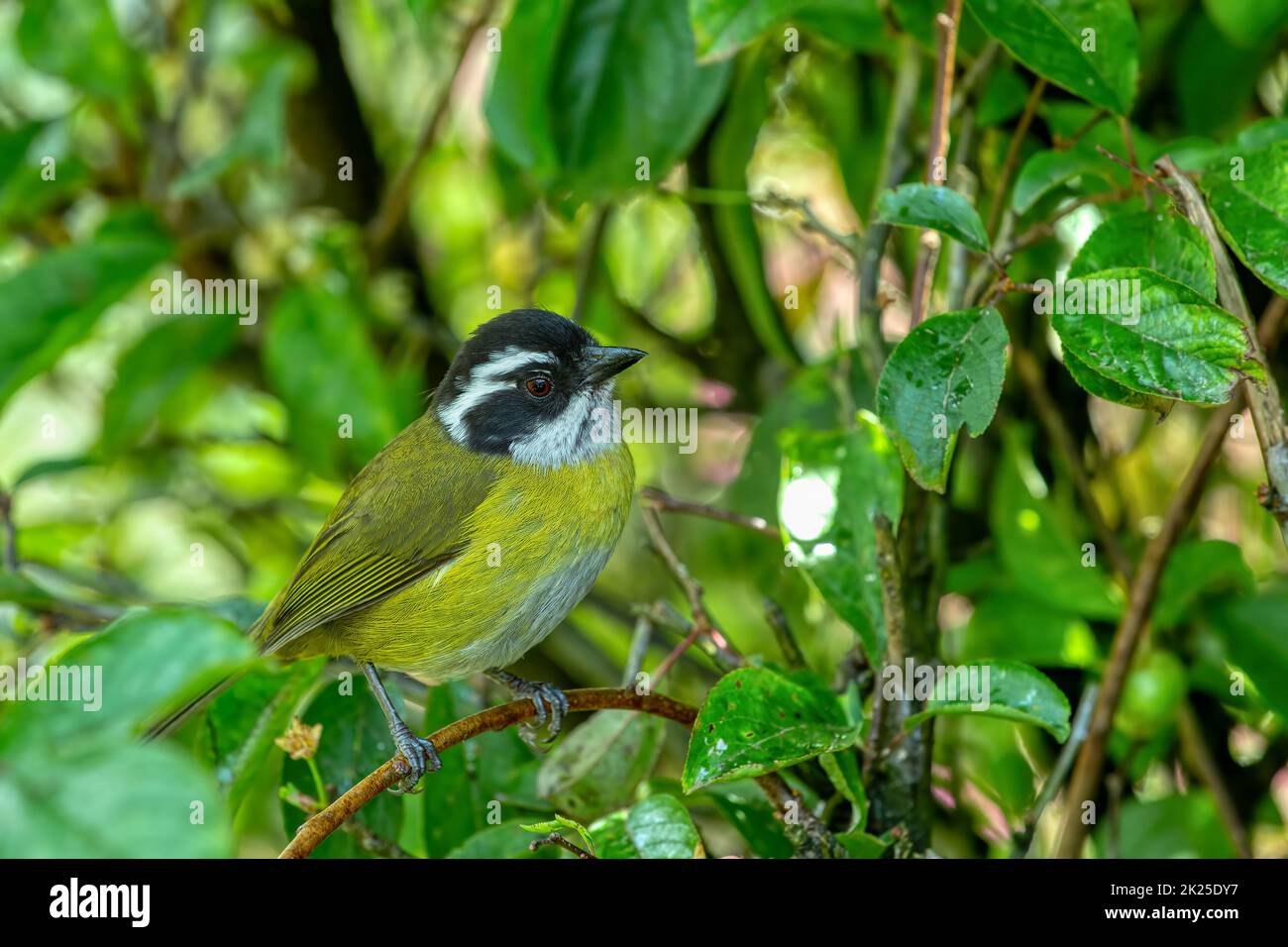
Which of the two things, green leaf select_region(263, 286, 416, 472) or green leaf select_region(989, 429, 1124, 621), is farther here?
green leaf select_region(263, 286, 416, 472)

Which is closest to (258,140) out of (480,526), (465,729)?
(480,526)

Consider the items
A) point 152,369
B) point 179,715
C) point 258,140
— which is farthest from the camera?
point 152,369

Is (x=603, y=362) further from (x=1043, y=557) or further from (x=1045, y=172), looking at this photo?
(x=1045, y=172)

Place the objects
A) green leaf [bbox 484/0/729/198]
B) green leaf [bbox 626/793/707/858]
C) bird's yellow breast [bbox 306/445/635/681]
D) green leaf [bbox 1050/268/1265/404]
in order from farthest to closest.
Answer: green leaf [bbox 484/0/729/198]
bird's yellow breast [bbox 306/445/635/681]
green leaf [bbox 626/793/707/858]
green leaf [bbox 1050/268/1265/404]

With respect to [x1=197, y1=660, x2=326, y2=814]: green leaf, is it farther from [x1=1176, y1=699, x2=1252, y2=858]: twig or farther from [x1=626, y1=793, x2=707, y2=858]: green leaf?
[x1=1176, y1=699, x2=1252, y2=858]: twig

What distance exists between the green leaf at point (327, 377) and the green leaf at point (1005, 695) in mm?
1699

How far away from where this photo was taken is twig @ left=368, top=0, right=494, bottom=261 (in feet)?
10.0

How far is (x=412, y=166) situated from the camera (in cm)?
336

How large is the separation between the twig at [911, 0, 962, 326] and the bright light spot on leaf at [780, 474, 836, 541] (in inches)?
11.9

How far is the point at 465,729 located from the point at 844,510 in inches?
27.5

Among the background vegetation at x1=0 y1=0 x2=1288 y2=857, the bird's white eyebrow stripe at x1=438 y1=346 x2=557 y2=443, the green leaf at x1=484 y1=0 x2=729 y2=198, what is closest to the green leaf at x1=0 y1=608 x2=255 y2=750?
the background vegetation at x1=0 y1=0 x2=1288 y2=857

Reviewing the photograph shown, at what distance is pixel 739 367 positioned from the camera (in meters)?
3.79

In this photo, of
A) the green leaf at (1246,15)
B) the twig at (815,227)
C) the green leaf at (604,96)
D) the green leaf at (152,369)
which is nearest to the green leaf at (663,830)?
the twig at (815,227)

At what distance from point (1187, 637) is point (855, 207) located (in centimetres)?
123
